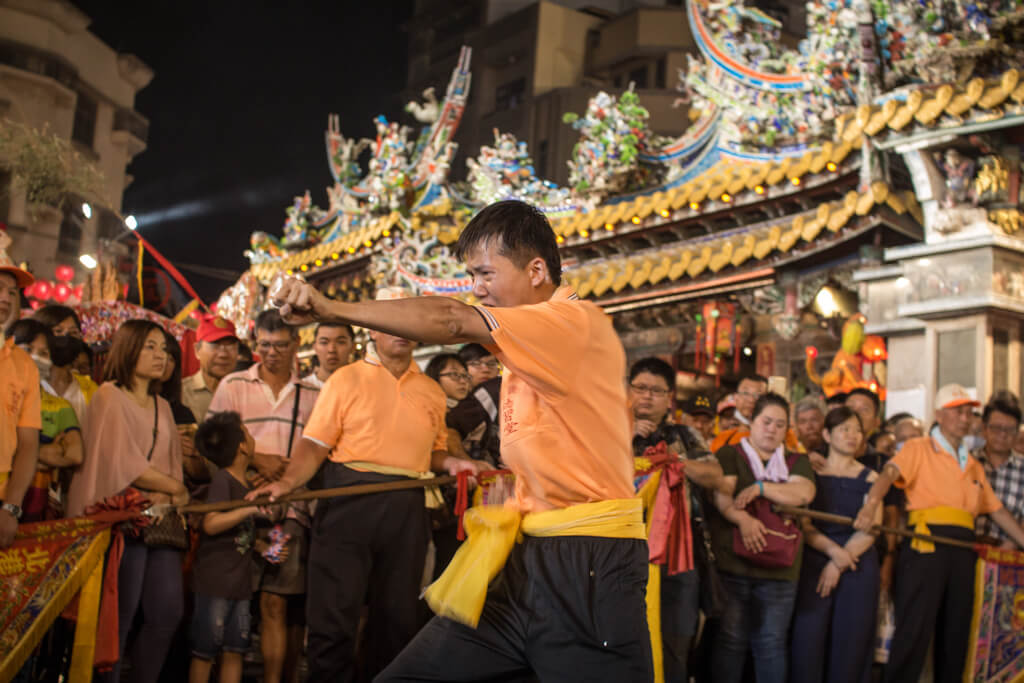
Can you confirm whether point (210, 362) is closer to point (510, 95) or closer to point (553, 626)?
point (553, 626)

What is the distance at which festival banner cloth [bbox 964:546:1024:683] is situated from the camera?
6461 mm

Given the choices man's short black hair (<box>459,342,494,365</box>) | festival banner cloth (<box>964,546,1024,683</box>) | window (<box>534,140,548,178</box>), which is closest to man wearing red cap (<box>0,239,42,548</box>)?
man's short black hair (<box>459,342,494,365</box>)

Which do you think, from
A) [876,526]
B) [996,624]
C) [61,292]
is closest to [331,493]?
[876,526]

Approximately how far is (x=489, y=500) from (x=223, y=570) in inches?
53.0

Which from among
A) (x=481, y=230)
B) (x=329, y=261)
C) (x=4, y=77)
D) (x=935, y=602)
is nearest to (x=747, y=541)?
(x=935, y=602)

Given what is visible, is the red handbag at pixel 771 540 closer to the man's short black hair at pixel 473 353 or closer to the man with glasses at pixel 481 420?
the man with glasses at pixel 481 420

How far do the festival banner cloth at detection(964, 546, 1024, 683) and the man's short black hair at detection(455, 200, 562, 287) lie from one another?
15.9 feet

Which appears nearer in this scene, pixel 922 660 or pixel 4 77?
pixel 922 660

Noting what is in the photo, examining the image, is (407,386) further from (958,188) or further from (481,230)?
(958,188)

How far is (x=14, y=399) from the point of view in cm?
422

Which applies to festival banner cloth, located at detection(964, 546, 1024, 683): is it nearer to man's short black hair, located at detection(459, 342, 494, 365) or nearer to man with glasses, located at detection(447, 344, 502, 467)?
man with glasses, located at detection(447, 344, 502, 467)

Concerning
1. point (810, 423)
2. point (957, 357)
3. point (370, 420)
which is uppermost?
point (957, 357)

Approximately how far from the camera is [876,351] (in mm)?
9797

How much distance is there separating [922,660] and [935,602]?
37cm
